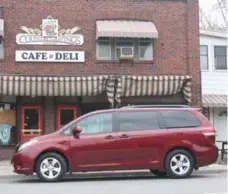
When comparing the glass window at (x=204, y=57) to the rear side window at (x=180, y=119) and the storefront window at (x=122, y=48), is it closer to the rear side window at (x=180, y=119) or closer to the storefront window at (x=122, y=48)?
the storefront window at (x=122, y=48)

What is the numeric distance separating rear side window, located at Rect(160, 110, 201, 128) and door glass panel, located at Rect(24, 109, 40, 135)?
744 cm

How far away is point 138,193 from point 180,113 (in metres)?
3.71

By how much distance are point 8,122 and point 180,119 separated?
828 centimetres

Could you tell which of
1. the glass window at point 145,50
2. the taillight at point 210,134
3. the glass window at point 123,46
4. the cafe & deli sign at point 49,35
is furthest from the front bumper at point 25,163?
the glass window at point 145,50

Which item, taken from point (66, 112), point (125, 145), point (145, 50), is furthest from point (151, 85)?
point (125, 145)

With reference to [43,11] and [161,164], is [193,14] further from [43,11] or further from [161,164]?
[161,164]

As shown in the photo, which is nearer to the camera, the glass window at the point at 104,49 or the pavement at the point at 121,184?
the pavement at the point at 121,184

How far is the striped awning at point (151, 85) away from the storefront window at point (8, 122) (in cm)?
401

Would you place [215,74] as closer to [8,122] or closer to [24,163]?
[8,122]

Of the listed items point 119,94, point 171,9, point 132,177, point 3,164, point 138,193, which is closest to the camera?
point 138,193

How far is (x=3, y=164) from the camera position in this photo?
17.8 metres

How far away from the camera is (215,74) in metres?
22.9

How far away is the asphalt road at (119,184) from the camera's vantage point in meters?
10.8

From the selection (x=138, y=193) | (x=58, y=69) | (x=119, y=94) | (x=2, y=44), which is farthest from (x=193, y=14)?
(x=138, y=193)
